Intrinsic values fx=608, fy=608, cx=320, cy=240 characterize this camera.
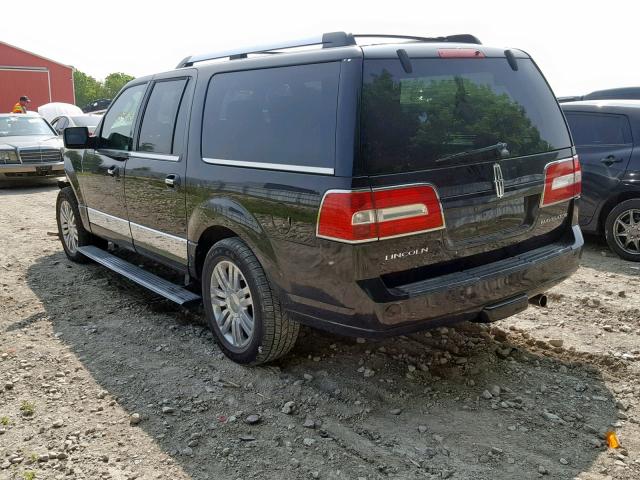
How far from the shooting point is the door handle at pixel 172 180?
14.2 feet

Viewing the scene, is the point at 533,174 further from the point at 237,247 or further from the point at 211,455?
the point at 211,455

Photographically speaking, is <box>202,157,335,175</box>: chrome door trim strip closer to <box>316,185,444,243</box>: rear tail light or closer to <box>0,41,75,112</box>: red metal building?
<box>316,185,444,243</box>: rear tail light

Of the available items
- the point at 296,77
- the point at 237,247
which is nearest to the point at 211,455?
the point at 237,247

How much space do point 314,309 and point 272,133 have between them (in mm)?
→ 1062

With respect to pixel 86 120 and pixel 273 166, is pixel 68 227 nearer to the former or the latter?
pixel 273 166

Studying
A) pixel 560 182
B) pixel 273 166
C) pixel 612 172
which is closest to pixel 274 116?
pixel 273 166

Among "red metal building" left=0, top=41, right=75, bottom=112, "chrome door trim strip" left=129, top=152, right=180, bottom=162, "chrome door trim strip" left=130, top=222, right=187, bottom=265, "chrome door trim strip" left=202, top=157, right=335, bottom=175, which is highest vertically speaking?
"red metal building" left=0, top=41, right=75, bottom=112

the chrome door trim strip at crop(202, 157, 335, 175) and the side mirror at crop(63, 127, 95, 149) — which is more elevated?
the side mirror at crop(63, 127, 95, 149)

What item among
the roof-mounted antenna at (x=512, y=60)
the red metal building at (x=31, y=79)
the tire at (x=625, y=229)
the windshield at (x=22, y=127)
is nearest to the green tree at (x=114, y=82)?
the red metal building at (x=31, y=79)

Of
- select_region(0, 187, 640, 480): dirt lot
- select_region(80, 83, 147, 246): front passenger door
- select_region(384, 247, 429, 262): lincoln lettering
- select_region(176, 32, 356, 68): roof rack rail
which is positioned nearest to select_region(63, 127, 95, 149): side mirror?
select_region(80, 83, 147, 246): front passenger door

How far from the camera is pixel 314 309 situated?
3318mm

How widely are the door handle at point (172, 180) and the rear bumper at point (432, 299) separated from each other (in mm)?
1409

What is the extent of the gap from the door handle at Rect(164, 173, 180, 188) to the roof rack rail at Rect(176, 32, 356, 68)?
89 centimetres

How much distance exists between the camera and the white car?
41.3 feet
